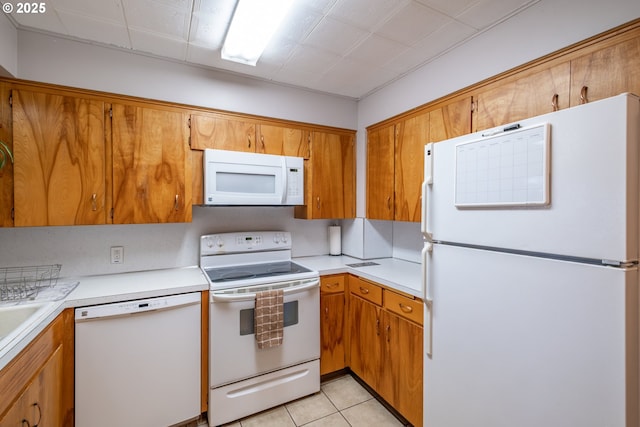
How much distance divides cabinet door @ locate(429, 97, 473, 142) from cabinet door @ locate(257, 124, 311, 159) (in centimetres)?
108

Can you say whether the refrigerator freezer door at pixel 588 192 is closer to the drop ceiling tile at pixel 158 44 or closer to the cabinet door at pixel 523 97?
the cabinet door at pixel 523 97

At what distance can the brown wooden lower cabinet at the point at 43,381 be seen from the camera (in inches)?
41.8

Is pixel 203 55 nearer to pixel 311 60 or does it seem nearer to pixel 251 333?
pixel 311 60

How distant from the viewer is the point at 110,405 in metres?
1.65

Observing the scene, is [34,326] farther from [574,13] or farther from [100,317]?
[574,13]

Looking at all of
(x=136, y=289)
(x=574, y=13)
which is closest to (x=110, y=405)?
(x=136, y=289)

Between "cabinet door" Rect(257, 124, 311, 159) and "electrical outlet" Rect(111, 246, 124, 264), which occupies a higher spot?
"cabinet door" Rect(257, 124, 311, 159)

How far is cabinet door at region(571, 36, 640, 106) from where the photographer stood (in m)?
1.21

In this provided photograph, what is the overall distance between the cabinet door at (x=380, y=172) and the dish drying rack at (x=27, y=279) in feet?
7.81

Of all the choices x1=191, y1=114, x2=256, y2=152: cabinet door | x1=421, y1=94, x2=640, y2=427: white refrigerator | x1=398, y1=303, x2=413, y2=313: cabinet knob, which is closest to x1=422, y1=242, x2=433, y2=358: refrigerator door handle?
x1=421, y1=94, x2=640, y2=427: white refrigerator

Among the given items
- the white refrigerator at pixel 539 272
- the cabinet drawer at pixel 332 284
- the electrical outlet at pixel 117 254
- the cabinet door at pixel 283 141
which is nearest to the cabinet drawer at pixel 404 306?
the white refrigerator at pixel 539 272

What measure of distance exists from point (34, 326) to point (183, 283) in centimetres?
74

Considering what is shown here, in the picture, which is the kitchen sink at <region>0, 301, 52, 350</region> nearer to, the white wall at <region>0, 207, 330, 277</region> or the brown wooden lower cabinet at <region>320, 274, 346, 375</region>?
the white wall at <region>0, 207, 330, 277</region>

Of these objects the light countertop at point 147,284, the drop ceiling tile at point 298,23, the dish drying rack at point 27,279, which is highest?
the drop ceiling tile at point 298,23
